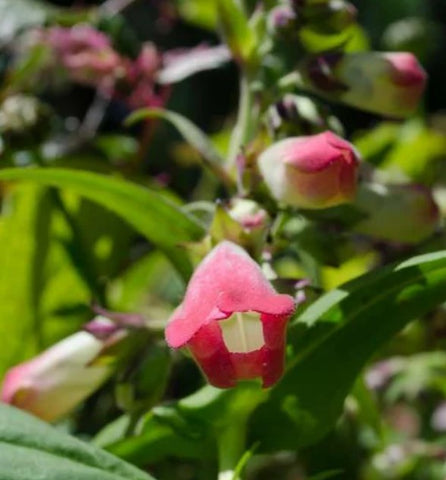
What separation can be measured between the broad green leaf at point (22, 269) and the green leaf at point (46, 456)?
23 centimetres

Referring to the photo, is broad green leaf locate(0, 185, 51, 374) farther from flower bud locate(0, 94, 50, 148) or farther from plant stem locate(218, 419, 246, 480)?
plant stem locate(218, 419, 246, 480)

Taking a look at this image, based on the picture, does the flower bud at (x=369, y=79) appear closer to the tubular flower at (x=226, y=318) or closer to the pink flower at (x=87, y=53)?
the tubular flower at (x=226, y=318)

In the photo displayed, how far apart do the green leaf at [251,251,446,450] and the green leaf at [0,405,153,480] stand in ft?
0.30

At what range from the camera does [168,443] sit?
1.88ft

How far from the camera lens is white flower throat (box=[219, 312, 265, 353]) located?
1.71 feet

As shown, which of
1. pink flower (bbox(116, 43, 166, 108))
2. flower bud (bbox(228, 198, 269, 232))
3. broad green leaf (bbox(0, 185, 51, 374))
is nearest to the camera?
→ flower bud (bbox(228, 198, 269, 232))

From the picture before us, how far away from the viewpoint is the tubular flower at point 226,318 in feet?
1.53

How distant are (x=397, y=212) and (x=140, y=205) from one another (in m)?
0.14

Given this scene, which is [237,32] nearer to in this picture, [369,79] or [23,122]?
[369,79]

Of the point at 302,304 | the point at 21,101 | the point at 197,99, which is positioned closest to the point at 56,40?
the point at 21,101

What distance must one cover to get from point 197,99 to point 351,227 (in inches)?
73.3

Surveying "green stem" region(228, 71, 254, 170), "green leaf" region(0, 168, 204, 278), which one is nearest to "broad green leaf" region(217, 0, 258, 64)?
"green stem" region(228, 71, 254, 170)

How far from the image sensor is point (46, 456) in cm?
48

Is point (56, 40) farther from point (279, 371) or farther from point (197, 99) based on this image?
point (197, 99)
